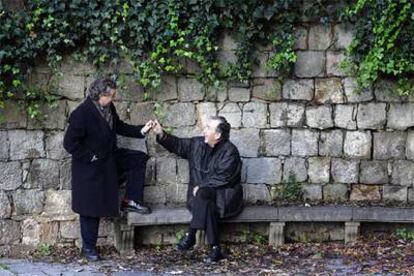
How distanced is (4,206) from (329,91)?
352 centimetres

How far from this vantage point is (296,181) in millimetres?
8141

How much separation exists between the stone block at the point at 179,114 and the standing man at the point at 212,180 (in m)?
0.24

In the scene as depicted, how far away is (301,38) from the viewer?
800cm

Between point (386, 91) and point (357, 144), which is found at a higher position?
point (386, 91)

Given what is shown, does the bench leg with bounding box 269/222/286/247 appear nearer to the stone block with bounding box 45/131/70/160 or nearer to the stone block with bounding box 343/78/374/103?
the stone block with bounding box 343/78/374/103

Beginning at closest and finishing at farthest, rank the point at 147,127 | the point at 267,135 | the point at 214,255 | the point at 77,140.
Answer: the point at 77,140
the point at 214,255
the point at 147,127
the point at 267,135

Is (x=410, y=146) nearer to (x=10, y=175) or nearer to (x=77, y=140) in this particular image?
(x=77, y=140)

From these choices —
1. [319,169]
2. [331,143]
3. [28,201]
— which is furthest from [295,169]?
[28,201]

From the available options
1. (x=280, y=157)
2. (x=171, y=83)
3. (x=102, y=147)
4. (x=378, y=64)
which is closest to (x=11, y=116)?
(x=102, y=147)

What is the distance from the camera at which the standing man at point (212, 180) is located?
7355 millimetres

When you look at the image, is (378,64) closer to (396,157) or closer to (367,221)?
(396,157)

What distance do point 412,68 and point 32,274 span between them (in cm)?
419

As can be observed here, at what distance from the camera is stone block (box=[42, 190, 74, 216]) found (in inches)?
311

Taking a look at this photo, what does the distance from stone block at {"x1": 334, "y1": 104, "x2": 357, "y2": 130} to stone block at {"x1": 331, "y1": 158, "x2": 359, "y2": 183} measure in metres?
0.37
